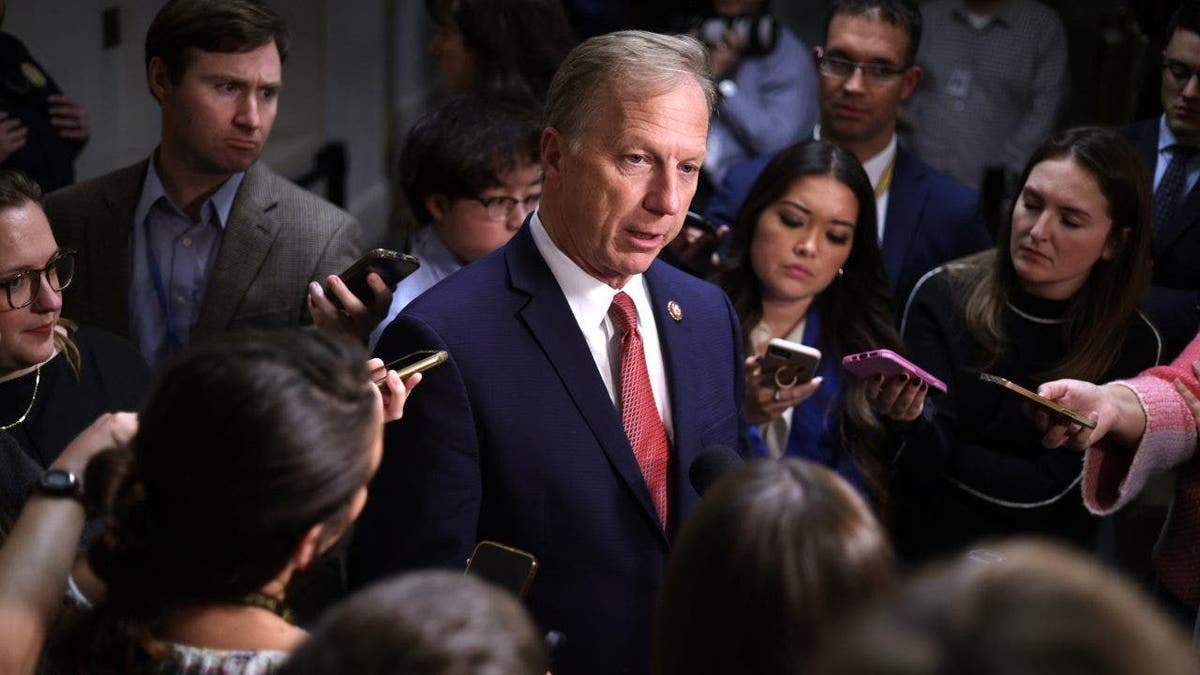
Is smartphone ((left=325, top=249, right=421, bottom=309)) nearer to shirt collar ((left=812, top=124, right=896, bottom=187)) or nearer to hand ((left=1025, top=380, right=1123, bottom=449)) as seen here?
hand ((left=1025, top=380, right=1123, bottom=449))

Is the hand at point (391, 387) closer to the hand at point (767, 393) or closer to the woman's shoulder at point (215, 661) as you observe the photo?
the woman's shoulder at point (215, 661)

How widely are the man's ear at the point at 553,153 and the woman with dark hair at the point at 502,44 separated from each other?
1.40 metres

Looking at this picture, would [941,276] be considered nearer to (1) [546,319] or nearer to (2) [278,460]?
(1) [546,319]

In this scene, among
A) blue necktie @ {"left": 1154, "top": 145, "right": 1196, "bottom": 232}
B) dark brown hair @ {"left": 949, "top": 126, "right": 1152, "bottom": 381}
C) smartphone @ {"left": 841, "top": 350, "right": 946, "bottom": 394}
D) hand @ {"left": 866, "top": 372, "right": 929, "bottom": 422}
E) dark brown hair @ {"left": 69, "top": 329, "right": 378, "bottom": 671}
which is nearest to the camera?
dark brown hair @ {"left": 69, "top": 329, "right": 378, "bottom": 671}

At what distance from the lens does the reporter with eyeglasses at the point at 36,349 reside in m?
2.28

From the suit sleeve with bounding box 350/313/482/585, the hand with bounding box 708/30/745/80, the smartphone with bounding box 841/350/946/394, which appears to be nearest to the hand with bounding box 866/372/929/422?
the smartphone with bounding box 841/350/946/394

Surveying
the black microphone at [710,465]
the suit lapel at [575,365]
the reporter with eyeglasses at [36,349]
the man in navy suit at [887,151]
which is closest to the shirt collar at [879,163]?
the man in navy suit at [887,151]

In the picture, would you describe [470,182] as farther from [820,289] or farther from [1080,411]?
[1080,411]

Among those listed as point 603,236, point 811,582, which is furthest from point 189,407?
point 603,236

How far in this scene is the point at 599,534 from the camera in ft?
6.66

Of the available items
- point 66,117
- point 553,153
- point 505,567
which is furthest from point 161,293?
point 505,567

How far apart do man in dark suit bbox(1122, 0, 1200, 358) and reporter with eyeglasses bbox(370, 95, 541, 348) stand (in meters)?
1.57

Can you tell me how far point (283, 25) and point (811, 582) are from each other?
7.49 ft

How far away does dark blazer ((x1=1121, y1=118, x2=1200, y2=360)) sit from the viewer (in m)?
3.12
